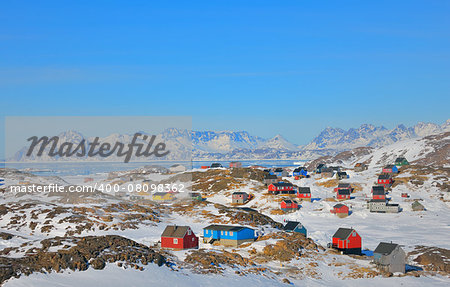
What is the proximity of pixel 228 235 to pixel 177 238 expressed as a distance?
824 centimetres

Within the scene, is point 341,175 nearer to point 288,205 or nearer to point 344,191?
point 344,191

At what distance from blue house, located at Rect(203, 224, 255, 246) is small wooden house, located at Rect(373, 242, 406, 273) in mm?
18443

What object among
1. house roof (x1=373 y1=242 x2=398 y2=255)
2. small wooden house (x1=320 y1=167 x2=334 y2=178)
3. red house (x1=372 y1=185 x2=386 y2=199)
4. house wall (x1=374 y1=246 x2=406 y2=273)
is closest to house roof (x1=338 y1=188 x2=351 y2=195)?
red house (x1=372 y1=185 x2=386 y2=199)

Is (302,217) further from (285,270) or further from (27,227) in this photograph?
(27,227)

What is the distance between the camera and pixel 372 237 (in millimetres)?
77312

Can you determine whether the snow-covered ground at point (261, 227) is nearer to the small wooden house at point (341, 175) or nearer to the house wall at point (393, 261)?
the house wall at point (393, 261)

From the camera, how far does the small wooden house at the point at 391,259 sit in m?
54.6

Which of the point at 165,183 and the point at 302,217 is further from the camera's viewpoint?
the point at 165,183

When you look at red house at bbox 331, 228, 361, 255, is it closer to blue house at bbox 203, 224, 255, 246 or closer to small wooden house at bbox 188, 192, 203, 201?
blue house at bbox 203, 224, 255, 246

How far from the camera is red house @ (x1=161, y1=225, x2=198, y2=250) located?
61.1 meters

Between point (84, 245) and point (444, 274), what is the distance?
39601 mm

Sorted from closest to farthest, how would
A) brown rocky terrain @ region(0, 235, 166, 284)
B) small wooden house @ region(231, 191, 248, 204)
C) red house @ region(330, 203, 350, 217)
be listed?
brown rocky terrain @ region(0, 235, 166, 284) < red house @ region(330, 203, 350, 217) < small wooden house @ region(231, 191, 248, 204)

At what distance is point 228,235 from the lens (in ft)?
218

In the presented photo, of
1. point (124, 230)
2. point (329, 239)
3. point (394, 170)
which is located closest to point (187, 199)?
point (124, 230)
